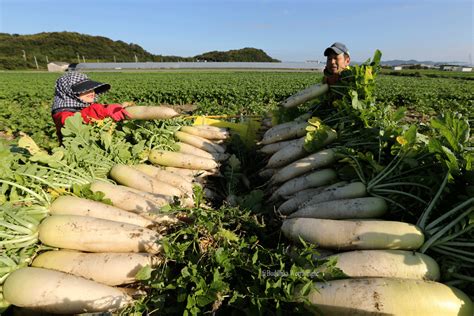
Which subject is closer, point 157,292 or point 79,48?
point 157,292

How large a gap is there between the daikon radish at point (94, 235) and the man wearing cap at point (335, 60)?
137 inches

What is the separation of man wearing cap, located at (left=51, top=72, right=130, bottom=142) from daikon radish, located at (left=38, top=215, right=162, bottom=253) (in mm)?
1895

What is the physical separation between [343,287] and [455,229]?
2.93ft

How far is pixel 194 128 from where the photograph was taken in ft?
15.6

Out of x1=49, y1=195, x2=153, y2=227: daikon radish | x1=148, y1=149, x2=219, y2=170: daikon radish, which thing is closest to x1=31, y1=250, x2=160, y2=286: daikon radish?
x1=49, y1=195, x2=153, y2=227: daikon radish

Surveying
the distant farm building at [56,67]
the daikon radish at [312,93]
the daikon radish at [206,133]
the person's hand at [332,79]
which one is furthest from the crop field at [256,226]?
the distant farm building at [56,67]

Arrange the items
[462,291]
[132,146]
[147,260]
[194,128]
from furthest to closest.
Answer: [194,128], [132,146], [147,260], [462,291]

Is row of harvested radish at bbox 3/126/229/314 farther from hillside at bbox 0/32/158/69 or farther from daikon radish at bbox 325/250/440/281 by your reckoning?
hillside at bbox 0/32/158/69

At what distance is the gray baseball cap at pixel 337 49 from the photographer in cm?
445

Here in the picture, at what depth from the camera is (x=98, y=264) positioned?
7.47 ft

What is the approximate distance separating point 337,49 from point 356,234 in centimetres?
323

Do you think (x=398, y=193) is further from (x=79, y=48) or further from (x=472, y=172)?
(x=79, y=48)

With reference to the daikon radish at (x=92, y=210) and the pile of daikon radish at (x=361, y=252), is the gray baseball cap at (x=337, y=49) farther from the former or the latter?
the daikon radish at (x=92, y=210)

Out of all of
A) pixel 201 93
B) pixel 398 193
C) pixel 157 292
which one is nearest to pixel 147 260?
pixel 157 292
